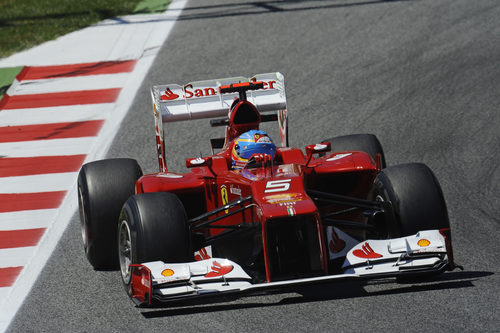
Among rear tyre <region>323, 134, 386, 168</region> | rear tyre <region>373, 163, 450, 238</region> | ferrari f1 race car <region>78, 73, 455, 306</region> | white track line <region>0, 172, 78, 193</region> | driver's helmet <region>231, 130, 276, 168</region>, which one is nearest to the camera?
ferrari f1 race car <region>78, 73, 455, 306</region>

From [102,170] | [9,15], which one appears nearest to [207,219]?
[102,170]

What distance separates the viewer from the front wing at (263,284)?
24.1 feet

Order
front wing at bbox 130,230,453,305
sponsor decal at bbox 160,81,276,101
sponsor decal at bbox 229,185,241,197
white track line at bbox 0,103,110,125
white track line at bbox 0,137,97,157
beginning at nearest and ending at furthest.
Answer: front wing at bbox 130,230,453,305
sponsor decal at bbox 229,185,241,197
sponsor decal at bbox 160,81,276,101
white track line at bbox 0,137,97,157
white track line at bbox 0,103,110,125

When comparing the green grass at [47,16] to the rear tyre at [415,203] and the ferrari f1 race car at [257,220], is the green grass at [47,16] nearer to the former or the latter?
the ferrari f1 race car at [257,220]

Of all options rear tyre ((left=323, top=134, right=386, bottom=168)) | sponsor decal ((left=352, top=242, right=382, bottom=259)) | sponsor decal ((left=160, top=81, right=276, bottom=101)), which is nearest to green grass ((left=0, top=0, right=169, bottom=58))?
sponsor decal ((left=160, top=81, right=276, bottom=101))

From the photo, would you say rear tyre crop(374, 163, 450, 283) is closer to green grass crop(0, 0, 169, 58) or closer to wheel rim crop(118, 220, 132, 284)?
wheel rim crop(118, 220, 132, 284)

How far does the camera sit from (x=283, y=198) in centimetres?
778

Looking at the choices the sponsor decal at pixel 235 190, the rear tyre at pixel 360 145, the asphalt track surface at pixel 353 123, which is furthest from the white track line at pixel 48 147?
the sponsor decal at pixel 235 190

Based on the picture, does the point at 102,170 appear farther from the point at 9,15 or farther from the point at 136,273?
the point at 9,15

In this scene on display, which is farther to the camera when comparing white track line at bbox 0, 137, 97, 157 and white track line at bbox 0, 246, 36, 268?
white track line at bbox 0, 137, 97, 157

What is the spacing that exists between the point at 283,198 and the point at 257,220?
0.33m

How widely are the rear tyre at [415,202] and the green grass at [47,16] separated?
35.9ft

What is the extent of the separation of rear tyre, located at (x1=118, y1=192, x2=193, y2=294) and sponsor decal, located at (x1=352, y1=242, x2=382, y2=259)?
4.58 feet

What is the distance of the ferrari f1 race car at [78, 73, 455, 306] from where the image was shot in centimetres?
751
